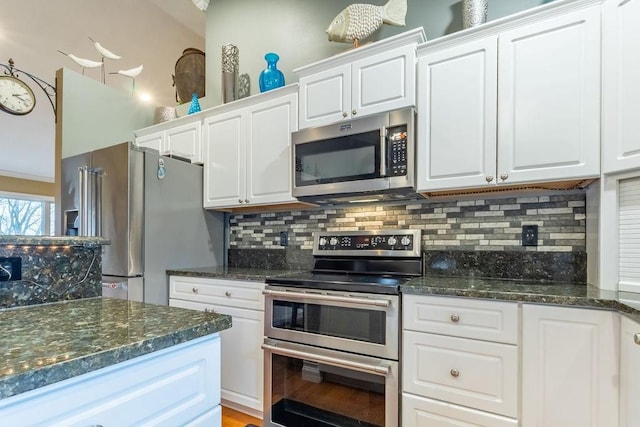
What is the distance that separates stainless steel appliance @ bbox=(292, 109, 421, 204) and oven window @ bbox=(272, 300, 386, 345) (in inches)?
27.1

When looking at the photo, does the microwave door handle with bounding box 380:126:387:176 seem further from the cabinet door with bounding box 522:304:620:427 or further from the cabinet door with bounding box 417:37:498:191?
Answer: the cabinet door with bounding box 522:304:620:427

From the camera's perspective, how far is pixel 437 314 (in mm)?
1562

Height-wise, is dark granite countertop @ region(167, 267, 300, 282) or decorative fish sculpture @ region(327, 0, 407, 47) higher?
decorative fish sculpture @ region(327, 0, 407, 47)

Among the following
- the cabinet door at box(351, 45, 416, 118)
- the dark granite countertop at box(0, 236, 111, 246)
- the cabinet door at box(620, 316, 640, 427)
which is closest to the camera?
the dark granite countertop at box(0, 236, 111, 246)

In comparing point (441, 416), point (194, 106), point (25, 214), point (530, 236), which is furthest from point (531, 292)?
point (25, 214)

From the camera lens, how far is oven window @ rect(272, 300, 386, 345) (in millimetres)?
1676


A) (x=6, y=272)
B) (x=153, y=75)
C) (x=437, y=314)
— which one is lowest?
(x=437, y=314)

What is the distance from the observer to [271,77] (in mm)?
2559

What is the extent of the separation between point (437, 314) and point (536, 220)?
83cm

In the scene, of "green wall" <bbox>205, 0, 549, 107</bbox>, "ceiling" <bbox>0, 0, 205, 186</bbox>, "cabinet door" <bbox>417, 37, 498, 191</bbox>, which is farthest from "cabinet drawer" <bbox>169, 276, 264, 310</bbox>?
"ceiling" <bbox>0, 0, 205, 186</bbox>

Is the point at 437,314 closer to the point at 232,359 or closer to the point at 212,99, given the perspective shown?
the point at 232,359

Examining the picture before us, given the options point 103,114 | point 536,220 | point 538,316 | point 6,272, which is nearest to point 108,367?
point 6,272

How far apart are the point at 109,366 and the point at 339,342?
50.4 inches

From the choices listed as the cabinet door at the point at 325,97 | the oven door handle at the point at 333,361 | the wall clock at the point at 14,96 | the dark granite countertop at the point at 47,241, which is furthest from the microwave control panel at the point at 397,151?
the wall clock at the point at 14,96
